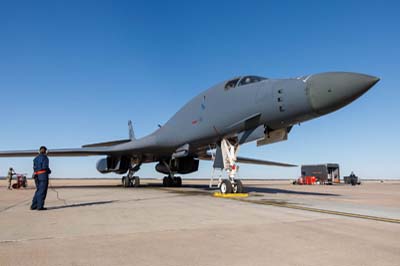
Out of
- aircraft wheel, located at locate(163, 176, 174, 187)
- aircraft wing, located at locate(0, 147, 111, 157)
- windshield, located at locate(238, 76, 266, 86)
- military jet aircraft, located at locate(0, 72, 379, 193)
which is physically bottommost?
→ aircraft wheel, located at locate(163, 176, 174, 187)

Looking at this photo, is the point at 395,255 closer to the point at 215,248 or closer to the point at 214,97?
the point at 215,248

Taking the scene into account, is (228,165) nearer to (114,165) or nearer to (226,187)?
(226,187)

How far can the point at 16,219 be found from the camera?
18.8 feet

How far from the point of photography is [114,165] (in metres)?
19.8

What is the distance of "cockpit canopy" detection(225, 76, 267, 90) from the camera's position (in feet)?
36.4

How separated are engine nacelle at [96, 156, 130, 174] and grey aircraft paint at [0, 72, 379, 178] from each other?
295cm

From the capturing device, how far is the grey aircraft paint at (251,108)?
8.32 meters

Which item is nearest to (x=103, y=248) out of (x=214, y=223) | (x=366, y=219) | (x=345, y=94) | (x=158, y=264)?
(x=158, y=264)

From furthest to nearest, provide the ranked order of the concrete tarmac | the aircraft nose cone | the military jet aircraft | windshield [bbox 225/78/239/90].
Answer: windshield [bbox 225/78/239/90], the military jet aircraft, the aircraft nose cone, the concrete tarmac

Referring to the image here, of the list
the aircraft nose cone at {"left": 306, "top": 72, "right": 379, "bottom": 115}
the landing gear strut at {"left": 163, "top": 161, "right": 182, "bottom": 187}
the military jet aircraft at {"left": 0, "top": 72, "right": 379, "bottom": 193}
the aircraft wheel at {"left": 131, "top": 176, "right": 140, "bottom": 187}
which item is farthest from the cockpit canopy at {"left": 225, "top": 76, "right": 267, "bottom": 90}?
the aircraft wheel at {"left": 131, "top": 176, "right": 140, "bottom": 187}

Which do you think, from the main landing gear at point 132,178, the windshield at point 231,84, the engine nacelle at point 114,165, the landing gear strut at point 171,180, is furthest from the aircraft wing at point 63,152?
the windshield at point 231,84

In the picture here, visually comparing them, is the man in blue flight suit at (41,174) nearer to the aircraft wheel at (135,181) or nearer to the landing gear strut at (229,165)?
the landing gear strut at (229,165)

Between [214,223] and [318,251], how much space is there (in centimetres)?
207

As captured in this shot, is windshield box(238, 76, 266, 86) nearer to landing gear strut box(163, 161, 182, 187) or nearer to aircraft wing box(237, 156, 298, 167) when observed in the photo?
landing gear strut box(163, 161, 182, 187)
